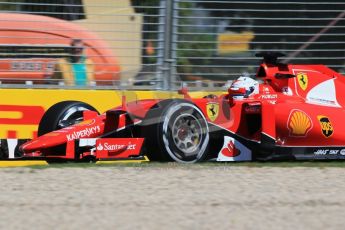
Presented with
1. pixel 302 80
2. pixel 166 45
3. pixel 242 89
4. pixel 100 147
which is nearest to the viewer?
pixel 100 147

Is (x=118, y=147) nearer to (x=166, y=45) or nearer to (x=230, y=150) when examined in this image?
(x=230, y=150)

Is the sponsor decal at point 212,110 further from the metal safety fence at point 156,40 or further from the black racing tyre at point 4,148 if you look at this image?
the black racing tyre at point 4,148

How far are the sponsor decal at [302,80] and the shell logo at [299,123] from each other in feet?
1.66

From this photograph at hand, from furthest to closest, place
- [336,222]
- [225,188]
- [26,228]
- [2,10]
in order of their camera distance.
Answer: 1. [2,10]
2. [225,188]
3. [336,222]
4. [26,228]

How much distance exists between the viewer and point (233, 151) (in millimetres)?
8086

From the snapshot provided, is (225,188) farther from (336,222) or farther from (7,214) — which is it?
(7,214)

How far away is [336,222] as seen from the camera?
16.9 feet

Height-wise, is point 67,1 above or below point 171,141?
above

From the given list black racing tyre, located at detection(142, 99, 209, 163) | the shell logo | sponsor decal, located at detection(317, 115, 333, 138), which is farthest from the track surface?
sponsor decal, located at detection(317, 115, 333, 138)

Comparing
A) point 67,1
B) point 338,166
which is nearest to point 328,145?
point 338,166

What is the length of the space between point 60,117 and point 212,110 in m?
1.92

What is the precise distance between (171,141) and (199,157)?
45cm

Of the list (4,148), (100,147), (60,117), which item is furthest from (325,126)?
(4,148)

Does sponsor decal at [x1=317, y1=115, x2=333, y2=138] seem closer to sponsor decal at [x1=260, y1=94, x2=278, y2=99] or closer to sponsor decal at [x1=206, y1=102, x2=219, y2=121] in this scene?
sponsor decal at [x1=260, y1=94, x2=278, y2=99]
